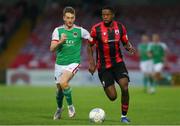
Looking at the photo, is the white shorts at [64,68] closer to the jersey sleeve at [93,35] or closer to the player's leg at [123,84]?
the jersey sleeve at [93,35]

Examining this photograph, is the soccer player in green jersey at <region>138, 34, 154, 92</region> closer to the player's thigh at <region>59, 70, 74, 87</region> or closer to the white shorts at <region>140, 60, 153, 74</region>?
the white shorts at <region>140, 60, 153, 74</region>

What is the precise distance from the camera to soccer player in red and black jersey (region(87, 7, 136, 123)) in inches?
487

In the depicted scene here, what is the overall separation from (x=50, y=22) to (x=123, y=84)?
93.5 ft

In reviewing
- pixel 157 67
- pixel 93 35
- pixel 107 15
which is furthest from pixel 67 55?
pixel 157 67

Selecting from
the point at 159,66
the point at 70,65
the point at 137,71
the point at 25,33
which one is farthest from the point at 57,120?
the point at 25,33

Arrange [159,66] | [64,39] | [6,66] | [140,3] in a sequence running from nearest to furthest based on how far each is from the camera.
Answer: [64,39]
[159,66]
[6,66]
[140,3]

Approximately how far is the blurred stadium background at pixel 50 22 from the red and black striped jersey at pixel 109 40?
2323 cm

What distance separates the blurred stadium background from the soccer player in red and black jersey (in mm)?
23164

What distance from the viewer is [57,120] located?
12.5 m

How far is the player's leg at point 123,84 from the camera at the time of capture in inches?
479

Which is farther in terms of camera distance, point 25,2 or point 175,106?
point 25,2

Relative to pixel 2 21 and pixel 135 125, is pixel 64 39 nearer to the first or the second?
pixel 135 125

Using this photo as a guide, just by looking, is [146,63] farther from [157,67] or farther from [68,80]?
[68,80]

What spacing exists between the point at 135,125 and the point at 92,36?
2.24 metres
